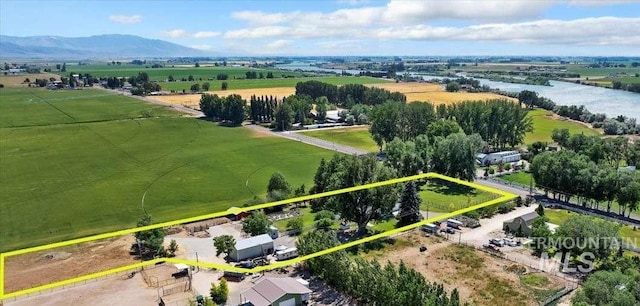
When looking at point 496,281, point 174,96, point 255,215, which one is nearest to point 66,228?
point 255,215

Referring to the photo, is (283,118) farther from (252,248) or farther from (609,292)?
(609,292)

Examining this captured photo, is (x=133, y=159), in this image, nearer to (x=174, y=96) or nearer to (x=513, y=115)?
(x=513, y=115)

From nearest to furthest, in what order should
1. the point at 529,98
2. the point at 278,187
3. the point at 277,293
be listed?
the point at 277,293, the point at 278,187, the point at 529,98

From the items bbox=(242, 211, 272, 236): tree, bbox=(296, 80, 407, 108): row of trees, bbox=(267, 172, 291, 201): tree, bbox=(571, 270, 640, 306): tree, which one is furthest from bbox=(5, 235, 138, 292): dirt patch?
bbox=(296, 80, 407, 108): row of trees

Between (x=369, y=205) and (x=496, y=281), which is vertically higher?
(x=369, y=205)

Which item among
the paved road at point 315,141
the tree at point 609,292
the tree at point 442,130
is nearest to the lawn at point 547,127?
the tree at point 442,130

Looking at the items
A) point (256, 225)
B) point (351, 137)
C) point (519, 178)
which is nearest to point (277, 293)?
point (256, 225)
